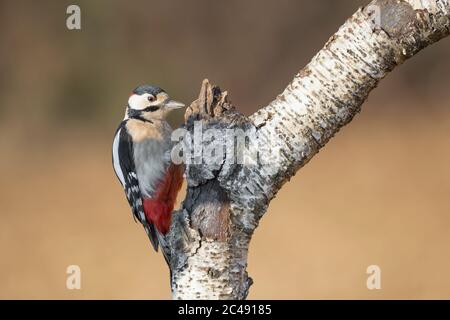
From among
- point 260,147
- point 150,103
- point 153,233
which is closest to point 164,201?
point 153,233

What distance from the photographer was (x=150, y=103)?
6.41ft

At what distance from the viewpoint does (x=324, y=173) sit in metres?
4.26

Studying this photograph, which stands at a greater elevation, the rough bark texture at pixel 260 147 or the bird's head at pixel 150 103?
the bird's head at pixel 150 103

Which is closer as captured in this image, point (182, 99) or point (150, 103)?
point (150, 103)

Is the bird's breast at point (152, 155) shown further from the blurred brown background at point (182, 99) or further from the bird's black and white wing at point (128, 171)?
the blurred brown background at point (182, 99)

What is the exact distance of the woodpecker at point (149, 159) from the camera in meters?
1.95

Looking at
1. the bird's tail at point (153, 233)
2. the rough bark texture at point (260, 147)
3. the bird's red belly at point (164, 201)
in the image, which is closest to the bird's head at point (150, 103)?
the bird's red belly at point (164, 201)

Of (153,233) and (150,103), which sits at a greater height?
(150,103)

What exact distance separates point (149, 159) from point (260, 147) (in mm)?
736

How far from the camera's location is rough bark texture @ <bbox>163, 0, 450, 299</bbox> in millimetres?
1259

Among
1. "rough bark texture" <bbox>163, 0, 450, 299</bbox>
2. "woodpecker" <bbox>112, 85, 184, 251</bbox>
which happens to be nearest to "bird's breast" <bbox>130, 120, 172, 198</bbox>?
"woodpecker" <bbox>112, 85, 184, 251</bbox>

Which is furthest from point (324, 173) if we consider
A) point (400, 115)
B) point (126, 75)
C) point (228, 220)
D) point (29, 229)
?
point (228, 220)

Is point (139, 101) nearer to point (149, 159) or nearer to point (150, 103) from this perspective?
point (150, 103)

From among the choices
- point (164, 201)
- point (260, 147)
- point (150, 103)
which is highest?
point (150, 103)
